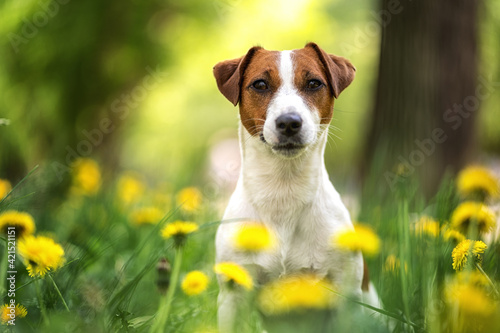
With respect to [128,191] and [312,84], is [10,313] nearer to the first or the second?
[312,84]

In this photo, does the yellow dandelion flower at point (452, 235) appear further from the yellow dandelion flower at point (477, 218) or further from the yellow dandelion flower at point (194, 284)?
the yellow dandelion flower at point (194, 284)

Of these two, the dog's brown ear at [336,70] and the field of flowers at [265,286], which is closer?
the field of flowers at [265,286]

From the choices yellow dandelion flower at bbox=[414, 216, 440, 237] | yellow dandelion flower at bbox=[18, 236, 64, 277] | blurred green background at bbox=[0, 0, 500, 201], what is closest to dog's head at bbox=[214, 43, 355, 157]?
yellow dandelion flower at bbox=[414, 216, 440, 237]

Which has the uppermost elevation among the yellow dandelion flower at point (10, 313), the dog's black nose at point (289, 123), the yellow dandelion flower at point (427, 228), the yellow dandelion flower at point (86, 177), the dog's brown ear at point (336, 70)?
the dog's brown ear at point (336, 70)

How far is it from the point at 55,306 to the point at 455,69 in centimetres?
380

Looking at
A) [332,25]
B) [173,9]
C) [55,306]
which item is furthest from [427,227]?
[332,25]

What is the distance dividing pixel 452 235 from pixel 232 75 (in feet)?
4.04

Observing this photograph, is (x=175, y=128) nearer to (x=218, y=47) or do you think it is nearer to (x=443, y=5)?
(x=218, y=47)

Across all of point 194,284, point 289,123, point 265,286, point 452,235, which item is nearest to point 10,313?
point 194,284

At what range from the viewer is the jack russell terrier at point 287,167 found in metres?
2.22

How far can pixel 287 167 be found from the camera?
2418mm

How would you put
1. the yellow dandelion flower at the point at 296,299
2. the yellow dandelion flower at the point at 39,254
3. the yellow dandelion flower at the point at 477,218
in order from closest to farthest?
the yellow dandelion flower at the point at 296,299 < the yellow dandelion flower at the point at 39,254 < the yellow dandelion flower at the point at 477,218

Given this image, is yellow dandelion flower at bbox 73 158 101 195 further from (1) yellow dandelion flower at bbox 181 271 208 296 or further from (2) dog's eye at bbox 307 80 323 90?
(1) yellow dandelion flower at bbox 181 271 208 296

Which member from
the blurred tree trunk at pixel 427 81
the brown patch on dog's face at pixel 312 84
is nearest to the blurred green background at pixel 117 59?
the blurred tree trunk at pixel 427 81
